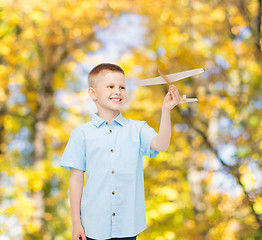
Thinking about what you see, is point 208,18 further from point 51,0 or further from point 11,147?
point 11,147

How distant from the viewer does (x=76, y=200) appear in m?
1.33

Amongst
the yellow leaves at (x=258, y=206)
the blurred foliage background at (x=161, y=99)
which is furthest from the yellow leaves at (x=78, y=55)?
the yellow leaves at (x=258, y=206)

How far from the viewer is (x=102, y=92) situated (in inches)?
54.0

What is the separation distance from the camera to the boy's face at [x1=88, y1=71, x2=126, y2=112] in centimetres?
136

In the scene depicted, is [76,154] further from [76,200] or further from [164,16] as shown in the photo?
[164,16]

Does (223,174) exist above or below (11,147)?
below

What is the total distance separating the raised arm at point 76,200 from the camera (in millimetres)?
1305

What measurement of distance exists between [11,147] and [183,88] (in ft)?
12.7

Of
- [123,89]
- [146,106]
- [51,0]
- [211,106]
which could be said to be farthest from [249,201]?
[51,0]

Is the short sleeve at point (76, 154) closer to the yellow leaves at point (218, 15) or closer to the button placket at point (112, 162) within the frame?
the button placket at point (112, 162)

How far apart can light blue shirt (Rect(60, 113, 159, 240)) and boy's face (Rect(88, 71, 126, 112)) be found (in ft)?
0.22

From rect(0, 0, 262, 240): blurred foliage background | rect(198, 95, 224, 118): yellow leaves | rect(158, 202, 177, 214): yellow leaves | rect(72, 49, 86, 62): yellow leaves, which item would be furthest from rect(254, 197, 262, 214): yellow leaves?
rect(72, 49, 86, 62): yellow leaves

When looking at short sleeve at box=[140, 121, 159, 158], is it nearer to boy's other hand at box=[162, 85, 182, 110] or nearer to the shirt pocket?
the shirt pocket

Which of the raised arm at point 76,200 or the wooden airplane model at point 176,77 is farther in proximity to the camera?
the raised arm at point 76,200
